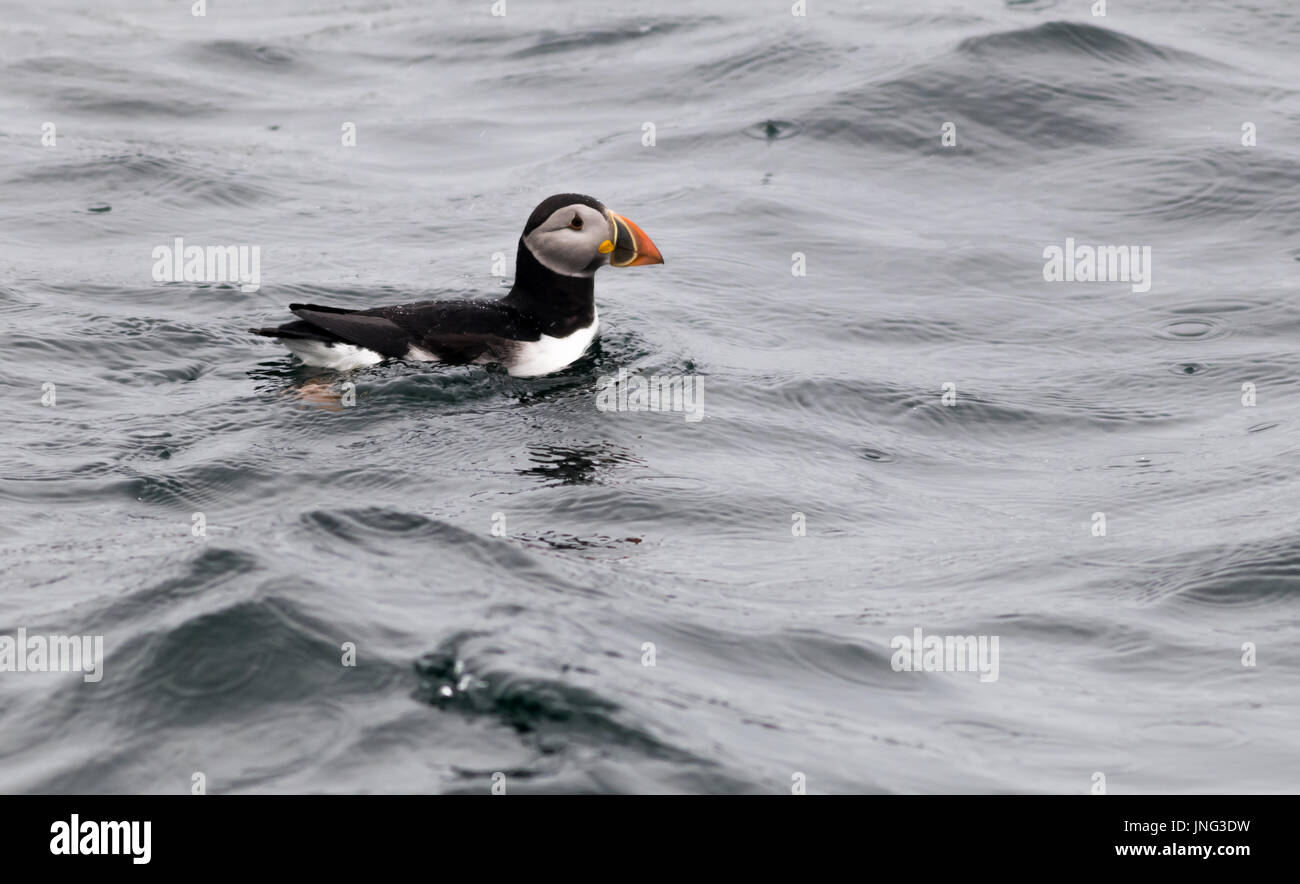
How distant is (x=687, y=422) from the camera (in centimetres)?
996

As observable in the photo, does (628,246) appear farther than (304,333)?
Yes

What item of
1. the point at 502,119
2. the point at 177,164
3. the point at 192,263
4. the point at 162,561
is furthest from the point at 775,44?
the point at 162,561

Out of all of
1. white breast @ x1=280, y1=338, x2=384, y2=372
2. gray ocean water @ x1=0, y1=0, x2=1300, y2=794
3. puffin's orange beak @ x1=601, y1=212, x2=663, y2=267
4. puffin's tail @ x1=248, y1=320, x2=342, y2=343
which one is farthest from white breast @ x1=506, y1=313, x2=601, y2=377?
puffin's tail @ x1=248, y1=320, x2=342, y2=343

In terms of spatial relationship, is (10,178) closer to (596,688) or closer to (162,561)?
(162,561)

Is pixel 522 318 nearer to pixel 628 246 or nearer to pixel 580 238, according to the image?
pixel 580 238

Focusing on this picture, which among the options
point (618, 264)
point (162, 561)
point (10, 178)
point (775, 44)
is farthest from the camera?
point (775, 44)

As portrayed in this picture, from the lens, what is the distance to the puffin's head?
1019cm

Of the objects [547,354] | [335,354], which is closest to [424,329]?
[335,354]

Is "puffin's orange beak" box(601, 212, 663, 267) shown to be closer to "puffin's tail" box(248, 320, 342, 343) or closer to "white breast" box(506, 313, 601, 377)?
"white breast" box(506, 313, 601, 377)

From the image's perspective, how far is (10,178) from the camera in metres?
14.9

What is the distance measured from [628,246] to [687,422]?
3.87ft

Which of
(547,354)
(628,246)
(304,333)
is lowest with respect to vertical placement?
(547,354)

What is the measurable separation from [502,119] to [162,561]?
10915 millimetres
